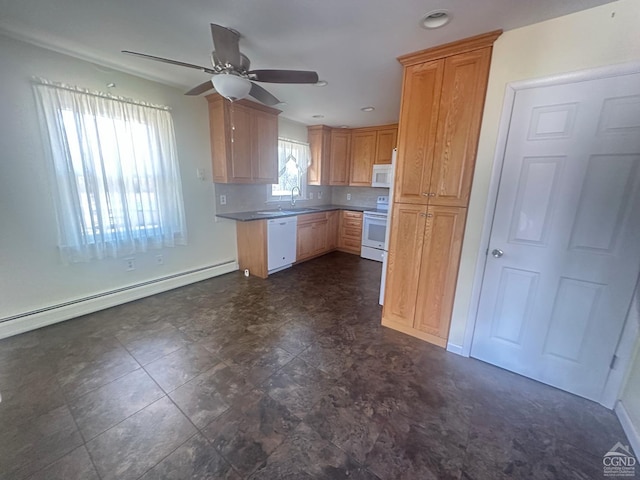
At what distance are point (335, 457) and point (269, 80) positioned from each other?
252cm

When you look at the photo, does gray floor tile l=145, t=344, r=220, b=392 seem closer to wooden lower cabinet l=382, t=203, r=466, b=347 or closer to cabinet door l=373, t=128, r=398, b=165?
wooden lower cabinet l=382, t=203, r=466, b=347

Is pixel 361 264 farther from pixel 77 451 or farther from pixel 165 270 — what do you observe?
pixel 77 451

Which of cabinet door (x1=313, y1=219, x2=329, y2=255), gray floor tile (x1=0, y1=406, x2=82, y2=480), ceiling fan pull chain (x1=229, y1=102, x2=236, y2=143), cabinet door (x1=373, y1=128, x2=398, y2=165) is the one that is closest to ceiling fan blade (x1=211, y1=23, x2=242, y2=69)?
ceiling fan pull chain (x1=229, y1=102, x2=236, y2=143)

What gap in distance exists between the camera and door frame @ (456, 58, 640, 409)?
1.51 m

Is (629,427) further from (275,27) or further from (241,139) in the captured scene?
(241,139)

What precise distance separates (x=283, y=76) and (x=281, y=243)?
96.2 inches

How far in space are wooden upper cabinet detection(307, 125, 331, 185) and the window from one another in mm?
104

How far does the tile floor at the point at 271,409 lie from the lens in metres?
1.29

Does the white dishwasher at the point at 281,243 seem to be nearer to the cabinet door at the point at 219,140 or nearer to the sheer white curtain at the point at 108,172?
the cabinet door at the point at 219,140

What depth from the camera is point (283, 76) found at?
192cm

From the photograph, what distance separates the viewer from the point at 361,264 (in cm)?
462

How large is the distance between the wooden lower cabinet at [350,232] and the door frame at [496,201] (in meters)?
3.11
